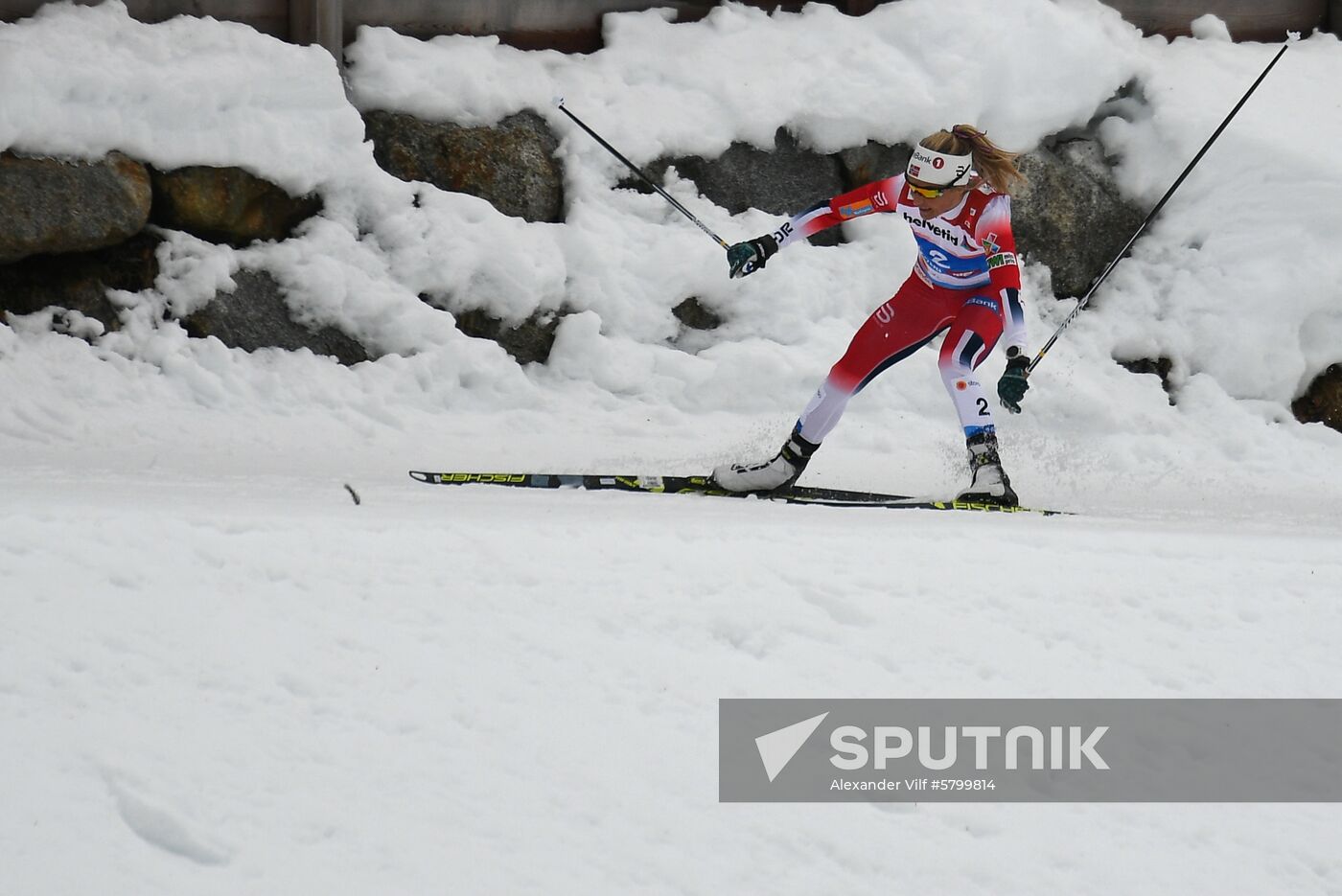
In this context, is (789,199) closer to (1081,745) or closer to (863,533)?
(863,533)

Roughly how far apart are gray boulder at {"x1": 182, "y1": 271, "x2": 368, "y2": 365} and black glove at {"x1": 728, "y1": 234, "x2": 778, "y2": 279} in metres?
2.69

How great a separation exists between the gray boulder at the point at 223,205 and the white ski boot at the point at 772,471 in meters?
3.50

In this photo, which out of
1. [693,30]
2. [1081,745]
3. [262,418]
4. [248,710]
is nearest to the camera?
[248,710]

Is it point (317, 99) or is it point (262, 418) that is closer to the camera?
point (262, 418)

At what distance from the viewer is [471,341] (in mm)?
8227

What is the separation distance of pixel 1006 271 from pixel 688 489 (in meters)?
1.74

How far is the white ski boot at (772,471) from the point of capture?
21.0 ft

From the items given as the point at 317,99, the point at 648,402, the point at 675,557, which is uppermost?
the point at 675,557

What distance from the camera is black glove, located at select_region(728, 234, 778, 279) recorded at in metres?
6.36

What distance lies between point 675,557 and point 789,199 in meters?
6.15

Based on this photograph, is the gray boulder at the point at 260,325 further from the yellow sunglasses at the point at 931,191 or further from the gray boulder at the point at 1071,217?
the gray boulder at the point at 1071,217

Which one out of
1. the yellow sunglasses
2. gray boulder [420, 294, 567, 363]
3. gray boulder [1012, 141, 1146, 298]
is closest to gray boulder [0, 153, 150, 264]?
gray boulder [420, 294, 567, 363]

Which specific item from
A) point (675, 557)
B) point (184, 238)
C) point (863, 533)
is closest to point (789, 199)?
point (184, 238)

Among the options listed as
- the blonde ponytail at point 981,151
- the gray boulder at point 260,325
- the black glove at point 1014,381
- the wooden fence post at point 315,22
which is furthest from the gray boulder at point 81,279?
the black glove at point 1014,381
